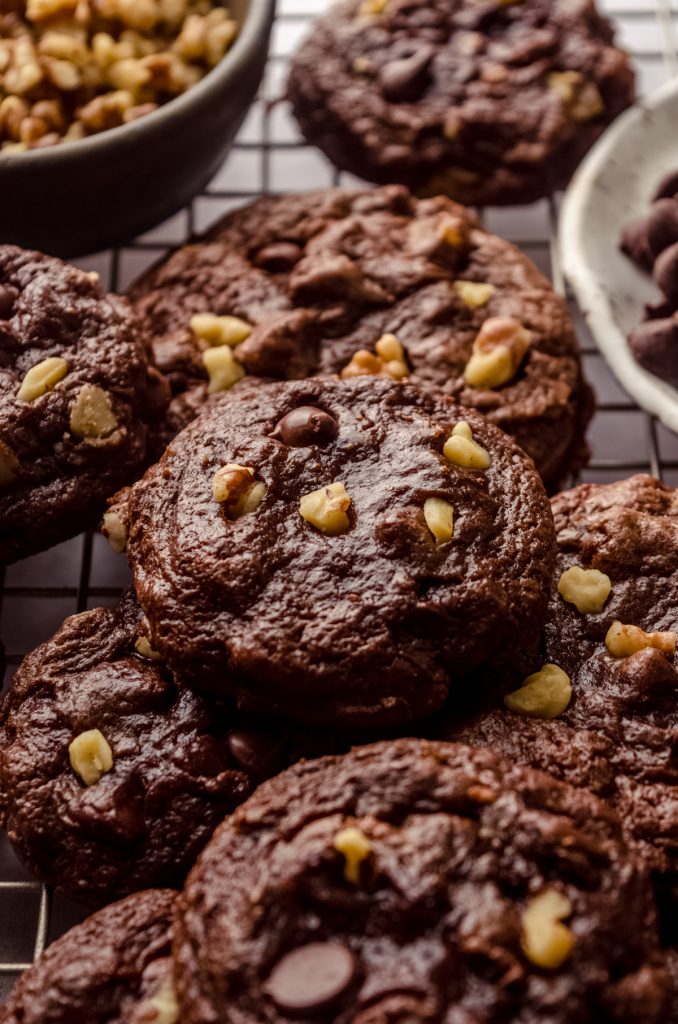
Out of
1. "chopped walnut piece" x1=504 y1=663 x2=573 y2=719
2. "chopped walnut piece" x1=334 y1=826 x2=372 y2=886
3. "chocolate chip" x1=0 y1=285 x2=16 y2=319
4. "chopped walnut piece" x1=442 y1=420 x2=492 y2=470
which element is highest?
"chocolate chip" x1=0 y1=285 x2=16 y2=319

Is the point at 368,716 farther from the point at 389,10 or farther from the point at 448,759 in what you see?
the point at 389,10

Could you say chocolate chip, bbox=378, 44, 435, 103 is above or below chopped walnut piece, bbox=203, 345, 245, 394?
above

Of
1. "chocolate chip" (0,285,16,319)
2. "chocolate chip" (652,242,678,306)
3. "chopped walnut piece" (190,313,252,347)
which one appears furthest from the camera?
"chocolate chip" (652,242,678,306)

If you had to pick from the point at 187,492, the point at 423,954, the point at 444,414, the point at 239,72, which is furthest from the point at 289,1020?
the point at 239,72

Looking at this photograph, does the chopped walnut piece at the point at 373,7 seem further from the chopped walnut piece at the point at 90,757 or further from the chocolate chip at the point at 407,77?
the chopped walnut piece at the point at 90,757

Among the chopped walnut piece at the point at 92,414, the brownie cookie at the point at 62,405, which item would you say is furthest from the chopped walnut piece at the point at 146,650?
the chopped walnut piece at the point at 92,414

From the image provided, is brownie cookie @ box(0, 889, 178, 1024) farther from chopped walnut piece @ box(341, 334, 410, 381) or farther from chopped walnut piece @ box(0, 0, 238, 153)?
chopped walnut piece @ box(0, 0, 238, 153)

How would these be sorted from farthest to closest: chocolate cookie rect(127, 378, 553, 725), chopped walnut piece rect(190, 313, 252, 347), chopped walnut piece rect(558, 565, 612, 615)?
chopped walnut piece rect(190, 313, 252, 347) < chopped walnut piece rect(558, 565, 612, 615) < chocolate cookie rect(127, 378, 553, 725)

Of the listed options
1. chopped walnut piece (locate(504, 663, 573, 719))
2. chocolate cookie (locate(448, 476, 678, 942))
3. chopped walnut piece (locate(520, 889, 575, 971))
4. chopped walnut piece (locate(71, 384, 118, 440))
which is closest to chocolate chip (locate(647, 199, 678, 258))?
chocolate cookie (locate(448, 476, 678, 942))
